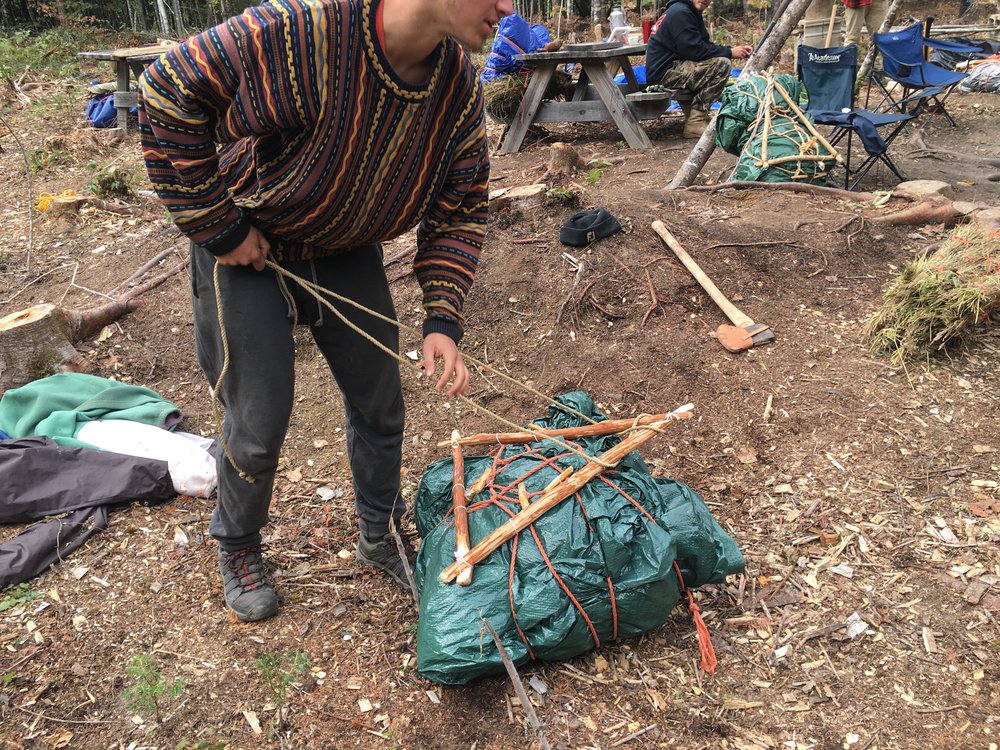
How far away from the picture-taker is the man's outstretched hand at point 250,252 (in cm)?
176

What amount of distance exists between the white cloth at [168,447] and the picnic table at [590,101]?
5.56m

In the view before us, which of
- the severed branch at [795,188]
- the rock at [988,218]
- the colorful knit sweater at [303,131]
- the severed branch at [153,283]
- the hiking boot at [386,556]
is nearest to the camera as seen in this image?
the colorful knit sweater at [303,131]

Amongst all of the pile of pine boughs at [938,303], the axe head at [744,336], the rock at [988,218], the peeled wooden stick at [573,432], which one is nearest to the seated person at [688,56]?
the rock at [988,218]

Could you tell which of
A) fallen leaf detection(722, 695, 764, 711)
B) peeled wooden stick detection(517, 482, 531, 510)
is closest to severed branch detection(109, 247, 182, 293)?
peeled wooden stick detection(517, 482, 531, 510)

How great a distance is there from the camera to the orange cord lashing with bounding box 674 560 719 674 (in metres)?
2.17

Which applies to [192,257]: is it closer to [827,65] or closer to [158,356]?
[158,356]

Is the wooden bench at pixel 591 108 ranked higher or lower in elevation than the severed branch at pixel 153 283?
higher

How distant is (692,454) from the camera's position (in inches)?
125

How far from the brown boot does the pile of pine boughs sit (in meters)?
4.67

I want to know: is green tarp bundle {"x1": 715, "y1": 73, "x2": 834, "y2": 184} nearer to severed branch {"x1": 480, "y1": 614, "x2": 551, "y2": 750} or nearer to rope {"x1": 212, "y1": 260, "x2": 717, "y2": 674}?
rope {"x1": 212, "y1": 260, "x2": 717, "y2": 674}

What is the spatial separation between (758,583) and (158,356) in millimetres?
3516

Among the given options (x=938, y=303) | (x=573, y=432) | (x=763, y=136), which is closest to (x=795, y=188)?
(x=763, y=136)

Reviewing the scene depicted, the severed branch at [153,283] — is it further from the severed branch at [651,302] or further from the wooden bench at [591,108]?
the wooden bench at [591,108]

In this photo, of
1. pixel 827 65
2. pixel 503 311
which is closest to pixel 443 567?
pixel 503 311
